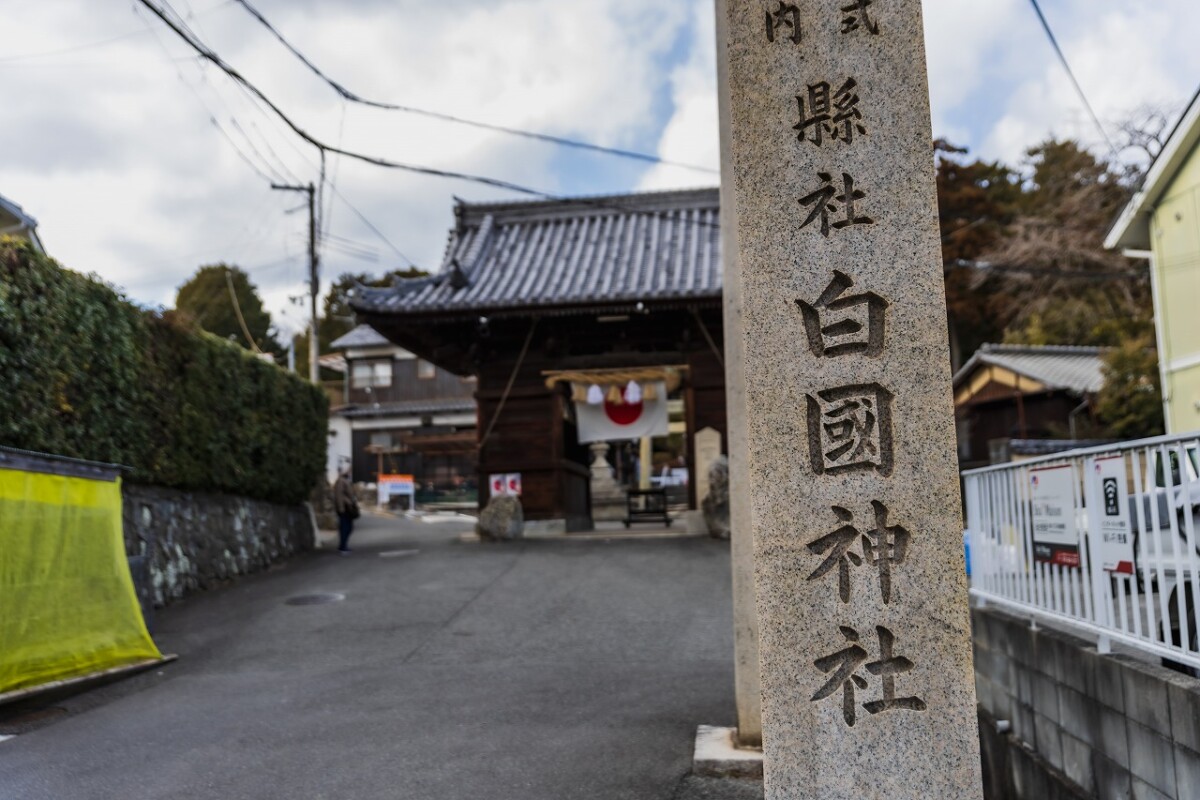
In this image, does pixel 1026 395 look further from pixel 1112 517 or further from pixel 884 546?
pixel 884 546

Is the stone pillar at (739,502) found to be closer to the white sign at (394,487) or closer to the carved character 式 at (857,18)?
the carved character 式 at (857,18)

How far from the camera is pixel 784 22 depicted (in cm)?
400

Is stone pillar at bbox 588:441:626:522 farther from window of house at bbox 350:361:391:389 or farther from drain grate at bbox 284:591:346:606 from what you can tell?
window of house at bbox 350:361:391:389

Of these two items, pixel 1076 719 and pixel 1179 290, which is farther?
pixel 1179 290

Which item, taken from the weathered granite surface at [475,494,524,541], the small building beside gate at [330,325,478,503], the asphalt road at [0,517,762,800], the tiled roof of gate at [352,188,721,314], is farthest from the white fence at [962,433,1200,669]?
the small building beside gate at [330,325,478,503]

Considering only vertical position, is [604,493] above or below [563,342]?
below

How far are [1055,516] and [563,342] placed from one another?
43.3ft

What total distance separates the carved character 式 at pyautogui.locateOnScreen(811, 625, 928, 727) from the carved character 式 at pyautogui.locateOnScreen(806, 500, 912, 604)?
0.15m

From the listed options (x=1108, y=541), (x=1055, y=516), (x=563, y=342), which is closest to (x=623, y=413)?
(x=563, y=342)

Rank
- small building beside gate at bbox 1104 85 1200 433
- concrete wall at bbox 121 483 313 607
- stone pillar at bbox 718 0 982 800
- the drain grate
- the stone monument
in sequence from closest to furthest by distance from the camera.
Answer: stone pillar at bbox 718 0 982 800 < concrete wall at bbox 121 483 313 607 < the drain grate < the stone monument < small building beside gate at bbox 1104 85 1200 433

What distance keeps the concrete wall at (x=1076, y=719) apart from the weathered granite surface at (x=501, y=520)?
1085 centimetres

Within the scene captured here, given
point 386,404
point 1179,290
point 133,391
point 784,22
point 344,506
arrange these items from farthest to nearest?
point 386,404 → point 1179,290 → point 344,506 → point 133,391 → point 784,22

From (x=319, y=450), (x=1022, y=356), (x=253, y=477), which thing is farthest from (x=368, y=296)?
(x=1022, y=356)

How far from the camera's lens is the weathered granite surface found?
17.0m
